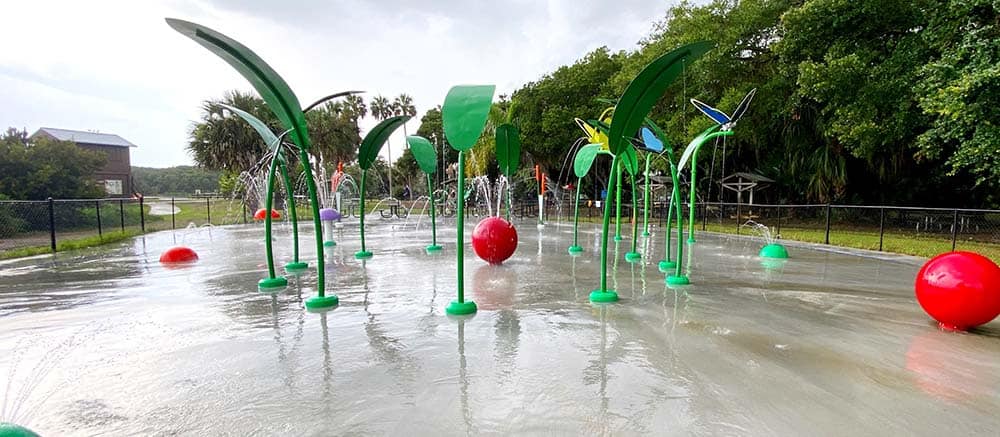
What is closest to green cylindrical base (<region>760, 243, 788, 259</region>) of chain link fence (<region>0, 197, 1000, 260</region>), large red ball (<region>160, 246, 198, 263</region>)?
chain link fence (<region>0, 197, 1000, 260</region>)

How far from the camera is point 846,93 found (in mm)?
14570

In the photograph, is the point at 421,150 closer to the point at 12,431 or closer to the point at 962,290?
the point at 12,431

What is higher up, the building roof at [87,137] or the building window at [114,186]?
the building roof at [87,137]

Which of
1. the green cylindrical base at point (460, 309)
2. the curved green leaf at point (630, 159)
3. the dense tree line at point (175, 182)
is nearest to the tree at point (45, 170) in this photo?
the green cylindrical base at point (460, 309)

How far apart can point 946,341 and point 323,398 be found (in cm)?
582

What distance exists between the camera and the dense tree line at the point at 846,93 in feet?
37.6

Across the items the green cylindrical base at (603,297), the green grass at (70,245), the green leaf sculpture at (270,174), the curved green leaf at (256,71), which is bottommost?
the green cylindrical base at (603,297)

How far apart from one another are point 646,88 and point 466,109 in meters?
2.04

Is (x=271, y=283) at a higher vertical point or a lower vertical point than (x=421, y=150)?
lower

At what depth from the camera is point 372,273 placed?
27.1 ft

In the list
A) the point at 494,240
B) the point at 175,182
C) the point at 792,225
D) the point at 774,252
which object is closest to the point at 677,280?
the point at 494,240

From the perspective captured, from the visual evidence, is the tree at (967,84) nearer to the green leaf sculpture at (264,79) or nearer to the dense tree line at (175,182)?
the green leaf sculpture at (264,79)

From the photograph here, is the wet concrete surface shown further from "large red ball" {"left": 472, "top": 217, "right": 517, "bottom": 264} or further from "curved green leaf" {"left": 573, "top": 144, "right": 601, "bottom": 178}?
"curved green leaf" {"left": 573, "top": 144, "right": 601, "bottom": 178}

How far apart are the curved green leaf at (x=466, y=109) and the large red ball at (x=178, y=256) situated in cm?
760
